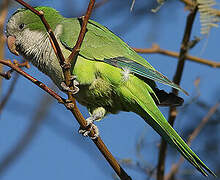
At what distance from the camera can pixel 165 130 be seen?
2842mm

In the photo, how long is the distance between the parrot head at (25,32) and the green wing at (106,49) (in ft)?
0.61

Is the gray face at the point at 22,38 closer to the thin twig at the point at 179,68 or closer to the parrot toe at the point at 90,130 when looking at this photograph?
the parrot toe at the point at 90,130

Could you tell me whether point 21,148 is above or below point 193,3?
below

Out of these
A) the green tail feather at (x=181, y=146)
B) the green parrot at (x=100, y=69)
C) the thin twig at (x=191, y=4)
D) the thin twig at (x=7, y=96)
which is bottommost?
the green tail feather at (x=181, y=146)

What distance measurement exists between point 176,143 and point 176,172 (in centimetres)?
107

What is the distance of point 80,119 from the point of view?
2.51 m

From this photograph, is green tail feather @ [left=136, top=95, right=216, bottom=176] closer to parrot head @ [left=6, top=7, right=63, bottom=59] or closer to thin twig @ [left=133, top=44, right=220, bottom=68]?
thin twig @ [left=133, top=44, right=220, bottom=68]

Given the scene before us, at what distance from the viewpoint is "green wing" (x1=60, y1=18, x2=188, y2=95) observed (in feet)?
10.1

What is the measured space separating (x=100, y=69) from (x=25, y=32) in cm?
83

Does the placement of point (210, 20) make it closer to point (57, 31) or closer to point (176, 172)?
point (57, 31)

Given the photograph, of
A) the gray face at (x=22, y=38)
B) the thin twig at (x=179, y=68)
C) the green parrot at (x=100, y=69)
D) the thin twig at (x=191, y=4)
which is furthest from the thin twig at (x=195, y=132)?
the gray face at (x=22, y=38)

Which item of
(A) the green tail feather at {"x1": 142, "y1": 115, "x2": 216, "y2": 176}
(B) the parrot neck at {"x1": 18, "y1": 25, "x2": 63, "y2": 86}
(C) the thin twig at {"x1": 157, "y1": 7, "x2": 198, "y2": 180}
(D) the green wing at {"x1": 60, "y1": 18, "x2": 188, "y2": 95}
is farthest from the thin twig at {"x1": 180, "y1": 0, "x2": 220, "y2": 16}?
(B) the parrot neck at {"x1": 18, "y1": 25, "x2": 63, "y2": 86}

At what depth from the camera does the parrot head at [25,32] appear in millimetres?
3247

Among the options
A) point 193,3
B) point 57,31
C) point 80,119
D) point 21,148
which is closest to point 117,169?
point 80,119
